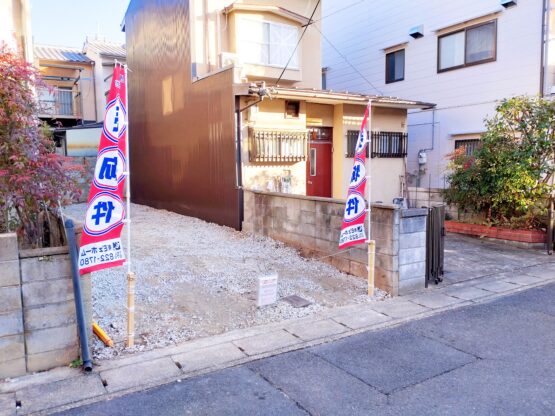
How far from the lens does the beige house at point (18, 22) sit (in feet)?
22.6

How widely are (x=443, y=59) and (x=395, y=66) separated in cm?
213

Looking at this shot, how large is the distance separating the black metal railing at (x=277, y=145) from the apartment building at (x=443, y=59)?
5.07 m

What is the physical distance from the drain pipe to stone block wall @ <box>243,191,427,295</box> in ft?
12.2

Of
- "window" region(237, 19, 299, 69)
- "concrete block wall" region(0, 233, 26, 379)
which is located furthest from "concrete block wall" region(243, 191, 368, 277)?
"window" region(237, 19, 299, 69)

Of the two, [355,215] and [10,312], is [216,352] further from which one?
[355,215]

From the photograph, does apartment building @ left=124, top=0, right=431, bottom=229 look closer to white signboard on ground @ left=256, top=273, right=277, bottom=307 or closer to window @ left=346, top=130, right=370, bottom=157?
window @ left=346, top=130, right=370, bottom=157

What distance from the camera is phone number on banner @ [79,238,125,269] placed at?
11.7ft

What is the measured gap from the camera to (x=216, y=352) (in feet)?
13.1

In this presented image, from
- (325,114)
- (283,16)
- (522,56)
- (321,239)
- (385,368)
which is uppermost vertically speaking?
(283,16)

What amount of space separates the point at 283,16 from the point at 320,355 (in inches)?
463

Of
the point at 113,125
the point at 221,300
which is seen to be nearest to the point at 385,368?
the point at 221,300

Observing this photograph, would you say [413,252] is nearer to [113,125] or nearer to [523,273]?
[523,273]

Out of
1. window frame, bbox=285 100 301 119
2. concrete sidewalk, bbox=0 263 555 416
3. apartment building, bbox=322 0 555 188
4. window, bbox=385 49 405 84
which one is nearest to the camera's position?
concrete sidewalk, bbox=0 263 555 416

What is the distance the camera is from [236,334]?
442 cm
